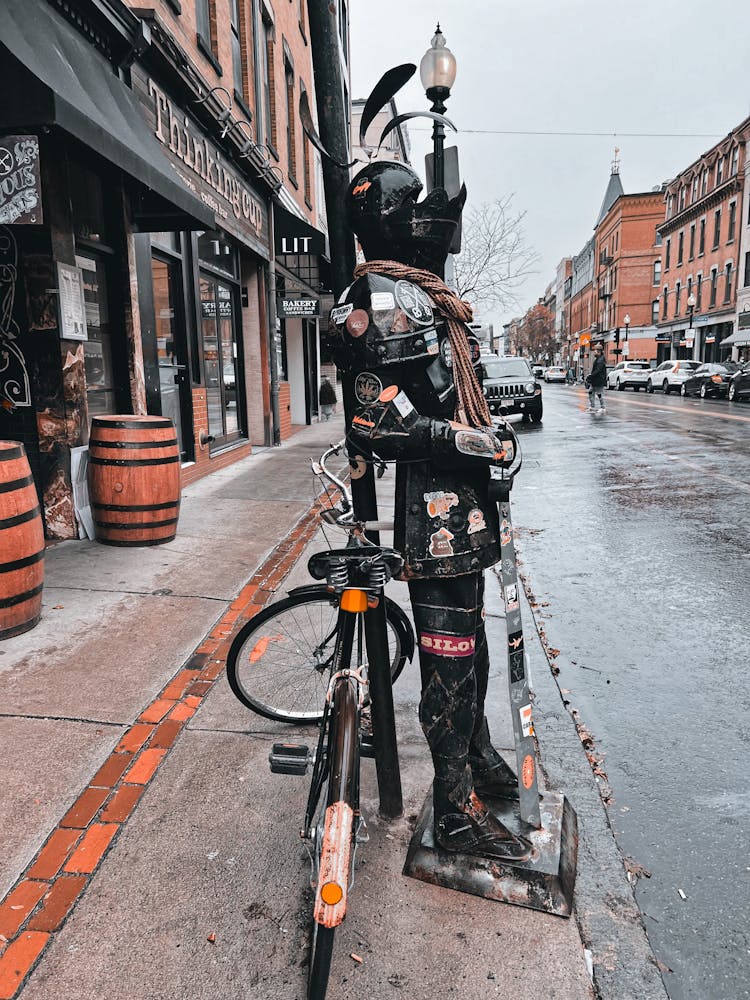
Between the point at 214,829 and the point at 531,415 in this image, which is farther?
the point at 531,415

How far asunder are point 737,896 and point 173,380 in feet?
26.5

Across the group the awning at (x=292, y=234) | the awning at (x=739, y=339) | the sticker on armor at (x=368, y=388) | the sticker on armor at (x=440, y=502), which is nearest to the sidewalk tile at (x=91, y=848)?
the sticker on armor at (x=440, y=502)

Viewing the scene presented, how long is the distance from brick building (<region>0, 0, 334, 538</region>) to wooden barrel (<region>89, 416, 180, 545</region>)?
0.45 meters

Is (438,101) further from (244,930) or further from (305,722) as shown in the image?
(244,930)

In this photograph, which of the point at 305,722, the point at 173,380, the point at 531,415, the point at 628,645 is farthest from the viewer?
the point at 531,415

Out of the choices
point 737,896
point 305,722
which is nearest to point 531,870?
point 737,896

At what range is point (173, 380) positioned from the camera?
9.02 metres

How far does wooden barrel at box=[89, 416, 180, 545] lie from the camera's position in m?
5.51

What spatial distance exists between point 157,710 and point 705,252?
174 feet

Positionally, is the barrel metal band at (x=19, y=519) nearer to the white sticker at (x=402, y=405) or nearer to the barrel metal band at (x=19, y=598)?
the barrel metal band at (x=19, y=598)

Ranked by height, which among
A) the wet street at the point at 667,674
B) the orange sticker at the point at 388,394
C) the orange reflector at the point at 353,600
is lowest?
the wet street at the point at 667,674

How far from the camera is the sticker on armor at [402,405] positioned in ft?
6.89

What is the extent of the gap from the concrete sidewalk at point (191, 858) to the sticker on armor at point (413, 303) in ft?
5.65

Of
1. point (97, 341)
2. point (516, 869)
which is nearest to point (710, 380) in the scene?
point (97, 341)
